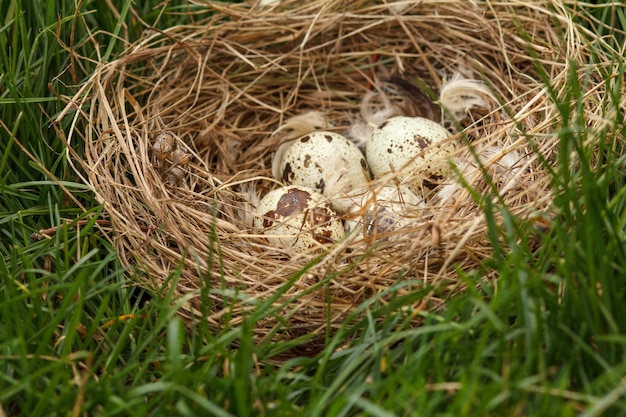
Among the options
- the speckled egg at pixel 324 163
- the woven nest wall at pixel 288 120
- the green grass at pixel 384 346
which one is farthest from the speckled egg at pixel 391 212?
the green grass at pixel 384 346

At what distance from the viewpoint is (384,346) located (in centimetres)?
181

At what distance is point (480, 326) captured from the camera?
5.78ft

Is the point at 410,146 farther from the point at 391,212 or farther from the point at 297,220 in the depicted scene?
the point at 297,220

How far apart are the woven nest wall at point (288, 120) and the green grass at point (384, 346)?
132mm

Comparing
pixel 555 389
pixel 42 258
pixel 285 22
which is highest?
pixel 285 22

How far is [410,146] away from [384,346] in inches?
37.7

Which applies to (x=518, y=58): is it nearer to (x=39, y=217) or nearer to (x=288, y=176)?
(x=288, y=176)

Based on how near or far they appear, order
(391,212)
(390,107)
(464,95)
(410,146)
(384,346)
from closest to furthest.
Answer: (384,346) < (391,212) < (410,146) < (464,95) < (390,107)

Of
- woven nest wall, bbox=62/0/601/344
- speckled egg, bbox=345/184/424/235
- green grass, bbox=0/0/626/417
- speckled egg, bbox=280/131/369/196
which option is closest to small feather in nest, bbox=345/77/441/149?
woven nest wall, bbox=62/0/601/344

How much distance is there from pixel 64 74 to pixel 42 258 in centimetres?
74

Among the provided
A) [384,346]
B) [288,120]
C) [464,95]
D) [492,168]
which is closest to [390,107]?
[464,95]

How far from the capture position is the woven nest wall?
2.09 m

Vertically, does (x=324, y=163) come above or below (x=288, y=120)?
below

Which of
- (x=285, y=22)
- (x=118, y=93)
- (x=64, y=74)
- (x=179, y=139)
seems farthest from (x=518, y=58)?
(x=64, y=74)
